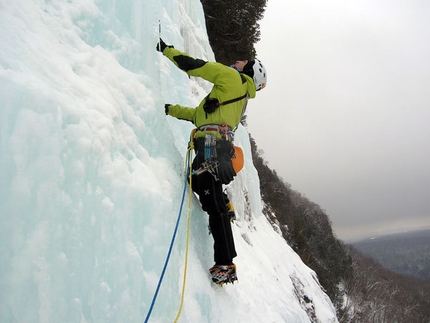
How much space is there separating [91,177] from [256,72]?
6.66 feet

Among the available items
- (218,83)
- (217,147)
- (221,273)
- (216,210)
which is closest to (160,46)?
(218,83)

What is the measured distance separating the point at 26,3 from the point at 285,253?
8.45 meters

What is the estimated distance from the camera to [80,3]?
9.27ft

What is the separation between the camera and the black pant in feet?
10.1

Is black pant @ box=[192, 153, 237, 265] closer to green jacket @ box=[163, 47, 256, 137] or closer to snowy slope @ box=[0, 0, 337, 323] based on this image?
snowy slope @ box=[0, 0, 337, 323]

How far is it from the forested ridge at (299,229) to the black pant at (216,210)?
8.97m

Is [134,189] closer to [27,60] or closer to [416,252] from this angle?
[27,60]

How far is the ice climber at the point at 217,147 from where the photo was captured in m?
3.07

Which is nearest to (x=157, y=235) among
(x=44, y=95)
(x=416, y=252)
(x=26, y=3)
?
(x=44, y=95)

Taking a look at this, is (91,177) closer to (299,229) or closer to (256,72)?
(256,72)

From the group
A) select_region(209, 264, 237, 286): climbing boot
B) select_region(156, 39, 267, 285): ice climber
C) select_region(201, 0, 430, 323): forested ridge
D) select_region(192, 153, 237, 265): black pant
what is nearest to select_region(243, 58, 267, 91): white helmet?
select_region(156, 39, 267, 285): ice climber

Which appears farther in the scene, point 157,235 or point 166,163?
point 166,163

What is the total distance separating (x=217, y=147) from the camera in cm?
307

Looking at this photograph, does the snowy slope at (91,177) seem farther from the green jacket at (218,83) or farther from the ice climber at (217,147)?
the green jacket at (218,83)
